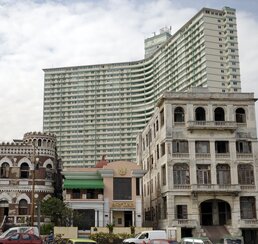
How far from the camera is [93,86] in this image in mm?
162125

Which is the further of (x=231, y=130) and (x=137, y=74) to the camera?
(x=137, y=74)

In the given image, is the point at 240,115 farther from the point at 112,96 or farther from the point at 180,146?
the point at 112,96

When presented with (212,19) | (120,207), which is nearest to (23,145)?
(120,207)

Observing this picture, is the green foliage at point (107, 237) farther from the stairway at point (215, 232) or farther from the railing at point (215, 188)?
the railing at point (215, 188)

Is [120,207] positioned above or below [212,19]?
below

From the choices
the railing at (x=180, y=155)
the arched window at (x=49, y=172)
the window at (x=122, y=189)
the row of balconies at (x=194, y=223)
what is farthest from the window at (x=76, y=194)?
the railing at (x=180, y=155)

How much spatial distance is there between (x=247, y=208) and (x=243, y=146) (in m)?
7.54

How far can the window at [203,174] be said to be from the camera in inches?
2250

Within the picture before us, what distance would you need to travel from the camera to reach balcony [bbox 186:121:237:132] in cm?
5766

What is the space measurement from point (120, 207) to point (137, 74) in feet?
358

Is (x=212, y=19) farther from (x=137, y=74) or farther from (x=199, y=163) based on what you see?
(x=199, y=163)

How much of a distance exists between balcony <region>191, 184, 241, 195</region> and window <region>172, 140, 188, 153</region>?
4.68m

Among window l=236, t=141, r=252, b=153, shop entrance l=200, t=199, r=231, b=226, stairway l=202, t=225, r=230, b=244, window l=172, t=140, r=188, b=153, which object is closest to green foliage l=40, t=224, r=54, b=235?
window l=172, t=140, r=188, b=153

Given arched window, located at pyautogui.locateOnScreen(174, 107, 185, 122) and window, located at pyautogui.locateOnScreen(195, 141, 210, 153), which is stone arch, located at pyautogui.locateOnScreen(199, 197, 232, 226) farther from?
arched window, located at pyautogui.locateOnScreen(174, 107, 185, 122)
